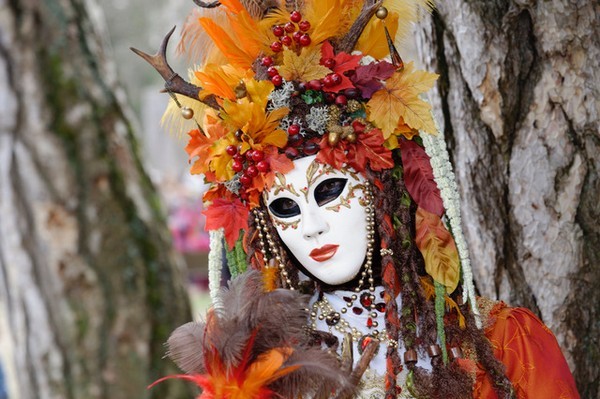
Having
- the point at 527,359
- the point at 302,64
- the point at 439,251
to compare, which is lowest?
the point at 527,359

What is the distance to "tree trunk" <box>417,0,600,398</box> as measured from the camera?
244cm

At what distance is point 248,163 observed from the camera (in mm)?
2164

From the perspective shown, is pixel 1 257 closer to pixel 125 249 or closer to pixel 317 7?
pixel 125 249

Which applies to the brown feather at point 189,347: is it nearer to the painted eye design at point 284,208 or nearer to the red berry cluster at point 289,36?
the painted eye design at point 284,208

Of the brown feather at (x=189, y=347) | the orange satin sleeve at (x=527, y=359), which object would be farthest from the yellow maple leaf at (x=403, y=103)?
the brown feather at (x=189, y=347)

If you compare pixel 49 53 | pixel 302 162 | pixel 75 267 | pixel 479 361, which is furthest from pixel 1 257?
pixel 479 361

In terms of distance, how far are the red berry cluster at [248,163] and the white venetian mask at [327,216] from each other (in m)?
0.06

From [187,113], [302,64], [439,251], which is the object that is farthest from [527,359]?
[187,113]

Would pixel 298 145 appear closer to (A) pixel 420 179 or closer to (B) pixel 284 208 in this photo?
(B) pixel 284 208

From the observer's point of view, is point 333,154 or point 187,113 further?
point 187,113

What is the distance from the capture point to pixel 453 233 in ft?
7.11

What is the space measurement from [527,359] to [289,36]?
1.06 metres

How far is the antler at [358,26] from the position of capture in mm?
2100

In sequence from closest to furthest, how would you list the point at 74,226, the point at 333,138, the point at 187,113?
1. the point at 333,138
2. the point at 187,113
3. the point at 74,226
